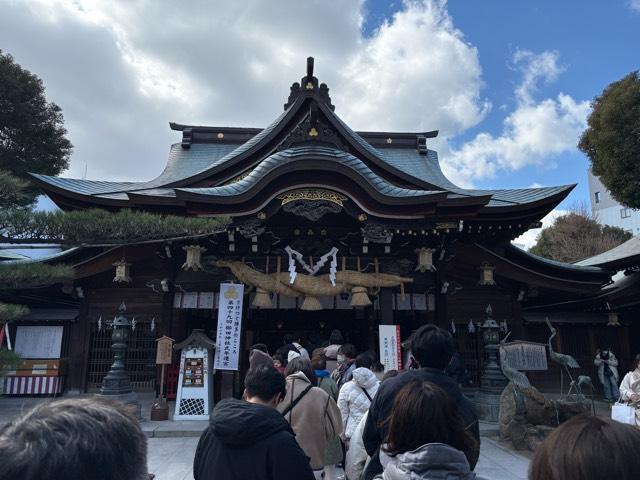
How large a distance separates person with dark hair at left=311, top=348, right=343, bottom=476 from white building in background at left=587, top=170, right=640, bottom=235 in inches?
1487

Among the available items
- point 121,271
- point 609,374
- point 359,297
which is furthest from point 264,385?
point 609,374

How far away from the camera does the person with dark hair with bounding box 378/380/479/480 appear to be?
1.61 metres

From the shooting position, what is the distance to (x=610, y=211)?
123 ft

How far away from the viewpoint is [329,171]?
8.32m

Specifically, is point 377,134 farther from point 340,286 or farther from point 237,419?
point 237,419

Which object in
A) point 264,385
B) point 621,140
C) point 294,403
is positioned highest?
point 621,140

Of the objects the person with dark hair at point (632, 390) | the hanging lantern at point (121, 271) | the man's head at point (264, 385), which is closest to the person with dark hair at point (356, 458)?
the man's head at point (264, 385)

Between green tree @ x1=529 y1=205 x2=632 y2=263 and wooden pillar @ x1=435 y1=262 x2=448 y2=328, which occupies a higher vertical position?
green tree @ x1=529 y1=205 x2=632 y2=263

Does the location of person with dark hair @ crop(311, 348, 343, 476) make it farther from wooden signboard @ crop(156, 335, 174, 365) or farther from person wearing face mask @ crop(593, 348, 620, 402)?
person wearing face mask @ crop(593, 348, 620, 402)

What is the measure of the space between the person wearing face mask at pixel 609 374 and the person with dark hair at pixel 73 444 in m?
13.3

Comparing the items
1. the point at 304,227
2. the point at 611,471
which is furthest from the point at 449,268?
the point at 611,471

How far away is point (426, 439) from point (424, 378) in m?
0.81

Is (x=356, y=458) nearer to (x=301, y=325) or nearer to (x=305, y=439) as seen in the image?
(x=305, y=439)

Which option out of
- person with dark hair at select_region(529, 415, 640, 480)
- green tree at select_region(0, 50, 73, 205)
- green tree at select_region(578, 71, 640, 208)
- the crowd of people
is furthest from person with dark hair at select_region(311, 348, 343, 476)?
green tree at select_region(0, 50, 73, 205)
